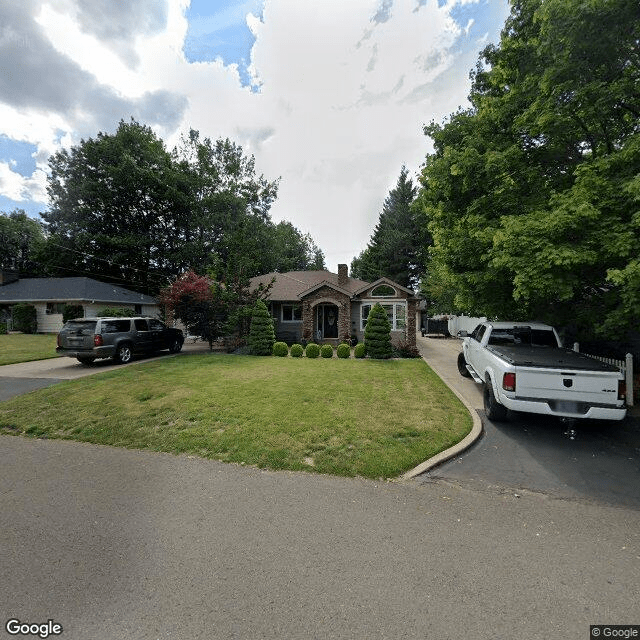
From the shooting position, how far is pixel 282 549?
115 inches

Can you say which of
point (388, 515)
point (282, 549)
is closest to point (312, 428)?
point (388, 515)

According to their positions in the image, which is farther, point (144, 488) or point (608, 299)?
point (608, 299)

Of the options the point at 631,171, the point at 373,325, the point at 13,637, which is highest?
the point at 631,171

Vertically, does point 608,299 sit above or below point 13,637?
above

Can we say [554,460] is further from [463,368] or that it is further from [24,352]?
[24,352]

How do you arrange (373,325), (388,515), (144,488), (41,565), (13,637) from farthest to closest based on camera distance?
(373,325), (144,488), (388,515), (41,565), (13,637)

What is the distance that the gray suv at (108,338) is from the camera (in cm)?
1164

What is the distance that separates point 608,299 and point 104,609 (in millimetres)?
9148

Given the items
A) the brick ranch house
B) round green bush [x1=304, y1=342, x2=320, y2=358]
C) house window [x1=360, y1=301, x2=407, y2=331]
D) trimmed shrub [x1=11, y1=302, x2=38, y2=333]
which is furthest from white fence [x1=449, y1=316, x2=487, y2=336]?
trimmed shrub [x1=11, y1=302, x2=38, y2=333]

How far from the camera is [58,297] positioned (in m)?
25.3

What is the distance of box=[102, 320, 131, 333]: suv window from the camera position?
39.8ft

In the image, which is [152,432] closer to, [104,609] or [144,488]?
[144,488]

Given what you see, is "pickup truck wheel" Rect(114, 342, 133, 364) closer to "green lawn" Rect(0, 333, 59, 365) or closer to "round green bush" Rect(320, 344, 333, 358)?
"green lawn" Rect(0, 333, 59, 365)

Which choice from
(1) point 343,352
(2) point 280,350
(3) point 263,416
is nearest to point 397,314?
(1) point 343,352
